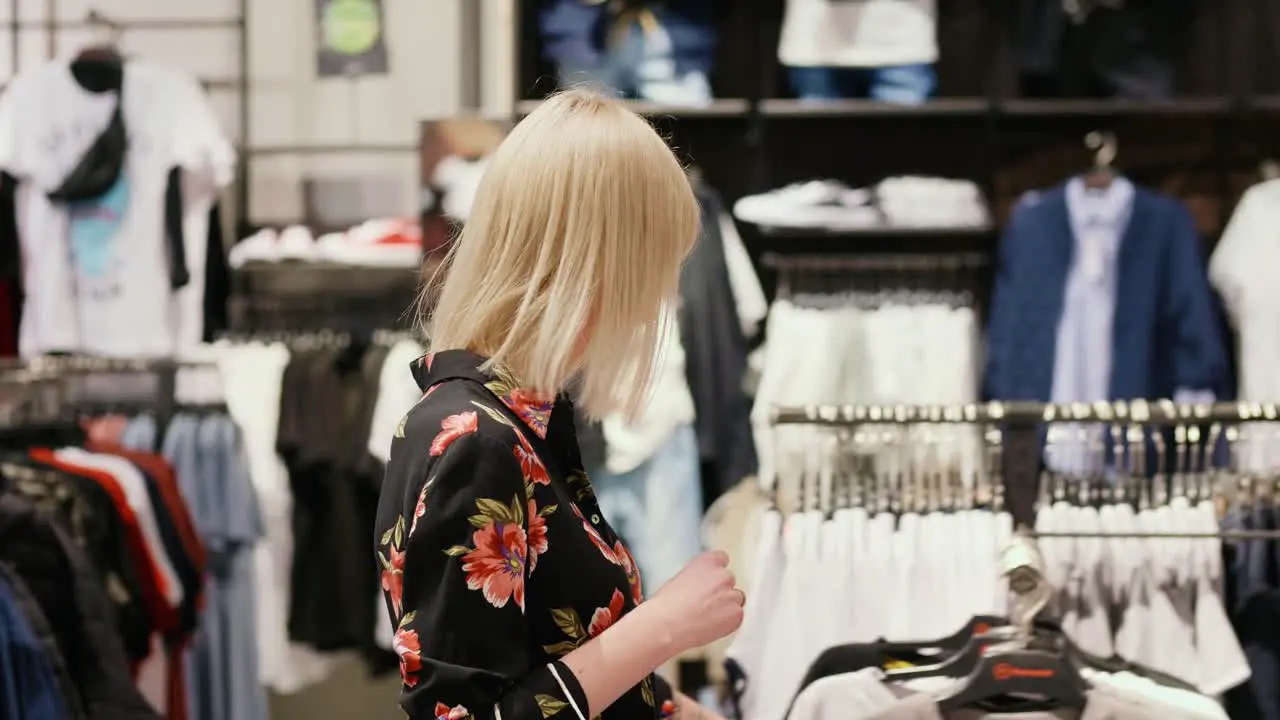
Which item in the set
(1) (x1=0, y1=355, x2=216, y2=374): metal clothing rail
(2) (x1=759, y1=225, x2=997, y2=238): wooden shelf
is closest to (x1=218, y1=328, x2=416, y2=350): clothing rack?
(1) (x1=0, y1=355, x2=216, y2=374): metal clothing rail

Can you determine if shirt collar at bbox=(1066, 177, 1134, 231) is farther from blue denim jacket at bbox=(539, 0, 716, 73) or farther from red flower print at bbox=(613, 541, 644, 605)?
red flower print at bbox=(613, 541, 644, 605)

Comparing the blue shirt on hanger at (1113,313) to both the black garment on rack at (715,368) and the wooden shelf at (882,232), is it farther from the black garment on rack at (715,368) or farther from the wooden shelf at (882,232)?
the black garment on rack at (715,368)

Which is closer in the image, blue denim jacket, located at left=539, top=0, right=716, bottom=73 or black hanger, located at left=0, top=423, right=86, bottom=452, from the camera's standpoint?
black hanger, located at left=0, top=423, right=86, bottom=452

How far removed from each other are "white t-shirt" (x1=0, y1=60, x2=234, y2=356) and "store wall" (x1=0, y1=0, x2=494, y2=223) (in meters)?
0.51

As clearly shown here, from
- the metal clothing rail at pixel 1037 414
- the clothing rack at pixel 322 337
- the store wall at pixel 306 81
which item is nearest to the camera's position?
the metal clothing rail at pixel 1037 414

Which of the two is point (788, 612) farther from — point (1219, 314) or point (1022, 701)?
point (1219, 314)

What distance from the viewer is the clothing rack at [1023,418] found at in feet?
6.62

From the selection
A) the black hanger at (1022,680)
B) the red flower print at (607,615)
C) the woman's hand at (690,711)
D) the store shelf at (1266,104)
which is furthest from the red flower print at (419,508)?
the store shelf at (1266,104)

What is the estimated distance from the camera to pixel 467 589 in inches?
49.4

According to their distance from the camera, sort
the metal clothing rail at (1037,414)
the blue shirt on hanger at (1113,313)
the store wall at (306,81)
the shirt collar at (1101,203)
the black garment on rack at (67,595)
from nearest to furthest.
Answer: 1. the metal clothing rail at (1037,414)
2. the black garment on rack at (67,595)
3. the blue shirt on hanger at (1113,313)
4. the shirt collar at (1101,203)
5. the store wall at (306,81)

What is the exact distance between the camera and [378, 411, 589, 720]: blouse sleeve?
125cm

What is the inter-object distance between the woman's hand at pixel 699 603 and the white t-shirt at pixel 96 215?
9.64ft

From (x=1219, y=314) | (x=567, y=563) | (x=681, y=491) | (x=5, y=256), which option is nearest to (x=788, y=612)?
(x=567, y=563)

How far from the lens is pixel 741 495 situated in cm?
411
